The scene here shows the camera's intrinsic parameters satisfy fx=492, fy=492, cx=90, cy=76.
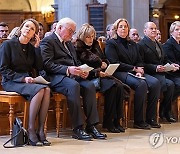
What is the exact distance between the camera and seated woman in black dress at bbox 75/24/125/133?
6.27m

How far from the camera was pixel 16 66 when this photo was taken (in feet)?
18.6

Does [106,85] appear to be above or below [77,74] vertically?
below

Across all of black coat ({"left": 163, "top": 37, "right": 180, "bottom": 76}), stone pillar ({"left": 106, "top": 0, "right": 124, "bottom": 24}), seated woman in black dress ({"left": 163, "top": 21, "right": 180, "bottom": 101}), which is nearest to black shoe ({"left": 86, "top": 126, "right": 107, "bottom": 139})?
seated woman in black dress ({"left": 163, "top": 21, "right": 180, "bottom": 101})

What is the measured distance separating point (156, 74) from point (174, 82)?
0.36 m

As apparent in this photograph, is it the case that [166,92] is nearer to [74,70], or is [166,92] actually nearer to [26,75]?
[74,70]

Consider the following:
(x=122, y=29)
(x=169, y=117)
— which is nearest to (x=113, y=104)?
(x=122, y=29)

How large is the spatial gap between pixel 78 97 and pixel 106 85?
0.63 metres

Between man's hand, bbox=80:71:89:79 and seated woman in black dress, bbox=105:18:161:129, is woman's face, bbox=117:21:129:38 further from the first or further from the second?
man's hand, bbox=80:71:89:79

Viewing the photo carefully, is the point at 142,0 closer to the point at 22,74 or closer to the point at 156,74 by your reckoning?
the point at 156,74

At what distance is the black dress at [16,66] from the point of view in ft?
18.0

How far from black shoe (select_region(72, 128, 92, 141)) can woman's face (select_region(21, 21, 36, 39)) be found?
4.07 ft

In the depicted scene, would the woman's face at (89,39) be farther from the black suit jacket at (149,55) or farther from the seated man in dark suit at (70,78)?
the black suit jacket at (149,55)

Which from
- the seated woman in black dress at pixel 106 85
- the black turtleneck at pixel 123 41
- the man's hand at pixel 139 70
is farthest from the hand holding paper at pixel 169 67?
the seated woman in black dress at pixel 106 85

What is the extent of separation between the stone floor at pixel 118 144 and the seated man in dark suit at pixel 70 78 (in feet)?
0.75
